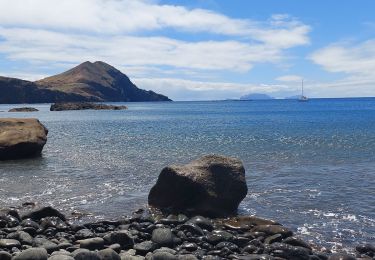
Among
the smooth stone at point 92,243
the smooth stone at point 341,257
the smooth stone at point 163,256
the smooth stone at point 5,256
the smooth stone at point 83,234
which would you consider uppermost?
the smooth stone at point 5,256

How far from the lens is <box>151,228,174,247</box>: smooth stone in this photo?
616 inches

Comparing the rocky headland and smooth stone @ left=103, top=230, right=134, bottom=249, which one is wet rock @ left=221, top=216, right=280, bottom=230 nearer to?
the rocky headland

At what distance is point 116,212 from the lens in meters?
21.0

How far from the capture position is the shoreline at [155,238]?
1458cm

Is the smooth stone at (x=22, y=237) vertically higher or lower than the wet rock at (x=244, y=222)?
higher

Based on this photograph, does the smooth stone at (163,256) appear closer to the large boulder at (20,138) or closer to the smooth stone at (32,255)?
the smooth stone at (32,255)

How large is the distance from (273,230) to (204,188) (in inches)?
163

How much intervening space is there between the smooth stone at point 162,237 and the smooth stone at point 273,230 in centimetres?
345

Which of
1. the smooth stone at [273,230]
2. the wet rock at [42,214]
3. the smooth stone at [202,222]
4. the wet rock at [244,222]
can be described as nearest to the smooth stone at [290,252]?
the smooth stone at [273,230]

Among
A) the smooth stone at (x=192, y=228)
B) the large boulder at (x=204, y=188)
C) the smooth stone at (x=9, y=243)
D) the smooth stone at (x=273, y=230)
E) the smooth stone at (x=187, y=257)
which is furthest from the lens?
the large boulder at (x=204, y=188)

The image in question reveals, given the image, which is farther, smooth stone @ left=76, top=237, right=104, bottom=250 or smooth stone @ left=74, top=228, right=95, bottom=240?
smooth stone @ left=74, top=228, right=95, bottom=240

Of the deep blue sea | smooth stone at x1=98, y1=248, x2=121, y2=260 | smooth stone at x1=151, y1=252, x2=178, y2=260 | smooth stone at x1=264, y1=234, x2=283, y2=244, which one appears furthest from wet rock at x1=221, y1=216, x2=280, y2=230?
smooth stone at x1=98, y1=248, x2=121, y2=260

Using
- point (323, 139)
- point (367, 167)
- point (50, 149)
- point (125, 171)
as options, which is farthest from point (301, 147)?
point (50, 149)

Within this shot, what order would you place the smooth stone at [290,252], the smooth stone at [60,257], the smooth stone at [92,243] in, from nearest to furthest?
the smooth stone at [60,257]
the smooth stone at [290,252]
the smooth stone at [92,243]
